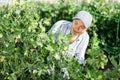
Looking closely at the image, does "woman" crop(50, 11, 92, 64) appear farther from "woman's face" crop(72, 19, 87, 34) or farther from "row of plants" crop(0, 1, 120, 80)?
"row of plants" crop(0, 1, 120, 80)

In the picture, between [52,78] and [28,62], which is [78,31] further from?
[52,78]

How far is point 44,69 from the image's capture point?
236 centimetres

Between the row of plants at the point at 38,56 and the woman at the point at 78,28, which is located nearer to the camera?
the row of plants at the point at 38,56

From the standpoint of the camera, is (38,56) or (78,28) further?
(78,28)

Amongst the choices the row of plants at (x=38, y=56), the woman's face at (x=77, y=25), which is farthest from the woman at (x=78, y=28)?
the row of plants at (x=38, y=56)

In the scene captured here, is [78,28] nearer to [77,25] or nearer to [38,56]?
[77,25]

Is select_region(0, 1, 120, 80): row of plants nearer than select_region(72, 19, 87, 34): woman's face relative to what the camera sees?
Yes

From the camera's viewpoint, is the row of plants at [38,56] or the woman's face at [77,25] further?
the woman's face at [77,25]

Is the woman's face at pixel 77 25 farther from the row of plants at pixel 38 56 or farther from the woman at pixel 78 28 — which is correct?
the row of plants at pixel 38 56

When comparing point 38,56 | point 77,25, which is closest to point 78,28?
point 77,25

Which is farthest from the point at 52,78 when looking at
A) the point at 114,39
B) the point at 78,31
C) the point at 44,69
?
the point at 114,39

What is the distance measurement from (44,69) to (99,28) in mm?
4896

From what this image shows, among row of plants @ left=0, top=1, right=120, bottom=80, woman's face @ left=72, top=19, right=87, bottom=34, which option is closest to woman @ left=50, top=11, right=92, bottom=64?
woman's face @ left=72, top=19, right=87, bottom=34

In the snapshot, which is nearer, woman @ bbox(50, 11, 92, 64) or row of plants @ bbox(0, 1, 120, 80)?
row of plants @ bbox(0, 1, 120, 80)
